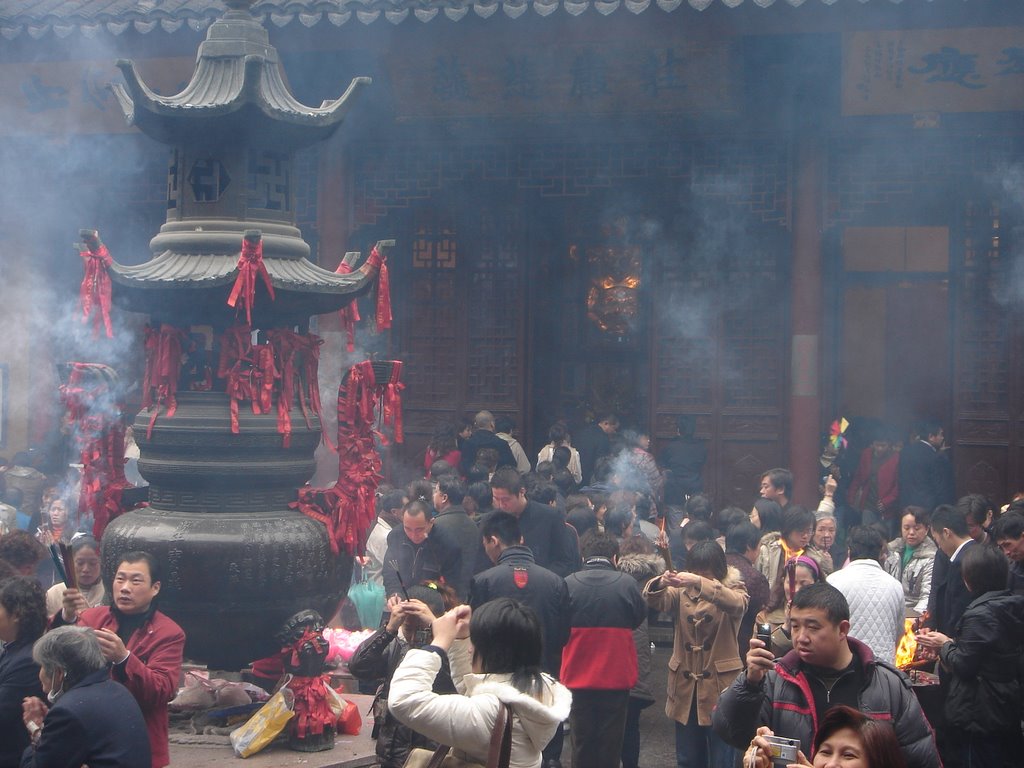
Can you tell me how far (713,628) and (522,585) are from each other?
1.09m

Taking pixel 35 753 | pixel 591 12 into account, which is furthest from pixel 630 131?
pixel 35 753

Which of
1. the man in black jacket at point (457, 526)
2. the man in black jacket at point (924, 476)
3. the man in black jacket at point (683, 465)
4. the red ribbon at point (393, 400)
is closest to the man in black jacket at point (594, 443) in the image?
the man in black jacket at point (683, 465)

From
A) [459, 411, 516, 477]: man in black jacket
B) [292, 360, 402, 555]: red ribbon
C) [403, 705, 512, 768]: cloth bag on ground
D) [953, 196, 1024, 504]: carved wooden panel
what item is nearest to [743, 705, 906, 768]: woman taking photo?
[403, 705, 512, 768]: cloth bag on ground

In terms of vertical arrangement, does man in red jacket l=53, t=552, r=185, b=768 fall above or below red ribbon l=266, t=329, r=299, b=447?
below

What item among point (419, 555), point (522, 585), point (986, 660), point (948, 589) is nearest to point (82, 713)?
point (522, 585)

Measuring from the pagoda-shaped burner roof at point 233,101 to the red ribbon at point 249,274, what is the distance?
0.76 m

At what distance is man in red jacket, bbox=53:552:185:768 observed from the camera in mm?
5004

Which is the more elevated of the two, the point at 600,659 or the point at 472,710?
the point at 472,710

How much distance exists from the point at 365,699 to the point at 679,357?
6419 mm

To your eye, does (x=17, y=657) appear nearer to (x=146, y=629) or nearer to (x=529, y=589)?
(x=146, y=629)

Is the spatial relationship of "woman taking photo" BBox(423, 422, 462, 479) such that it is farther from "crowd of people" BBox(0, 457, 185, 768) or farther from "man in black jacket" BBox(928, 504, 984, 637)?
"crowd of people" BBox(0, 457, 185, 768)

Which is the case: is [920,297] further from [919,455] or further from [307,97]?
[307,97]

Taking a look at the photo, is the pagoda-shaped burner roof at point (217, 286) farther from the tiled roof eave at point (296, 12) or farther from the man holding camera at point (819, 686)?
the tiled roof eave at point (296, 12)

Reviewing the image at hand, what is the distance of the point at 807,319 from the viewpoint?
11.6 m
